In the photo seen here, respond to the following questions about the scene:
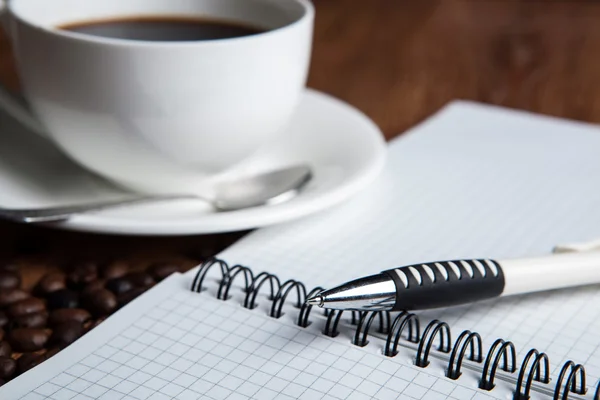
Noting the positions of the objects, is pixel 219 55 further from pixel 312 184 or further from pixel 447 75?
pixel 447 75

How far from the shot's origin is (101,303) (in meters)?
0.77

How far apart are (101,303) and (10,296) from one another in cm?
8

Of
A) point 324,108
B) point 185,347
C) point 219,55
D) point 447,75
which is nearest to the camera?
point 185,347

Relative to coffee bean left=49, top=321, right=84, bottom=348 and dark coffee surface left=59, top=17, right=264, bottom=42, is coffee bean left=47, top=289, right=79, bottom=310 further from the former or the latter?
dark coffee surface left=59, top=17, right=264, bottom=42

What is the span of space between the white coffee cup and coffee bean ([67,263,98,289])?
5.0 inches

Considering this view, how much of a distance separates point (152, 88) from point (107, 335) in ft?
0.86

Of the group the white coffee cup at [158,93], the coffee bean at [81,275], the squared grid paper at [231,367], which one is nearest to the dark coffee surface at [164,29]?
the white coffee cup at [158,93]

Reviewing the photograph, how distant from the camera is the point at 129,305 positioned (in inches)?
29.4

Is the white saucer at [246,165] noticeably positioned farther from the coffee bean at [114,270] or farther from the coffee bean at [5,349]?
the coffee bean at [5,349]

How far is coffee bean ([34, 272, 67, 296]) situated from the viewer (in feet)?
2.65

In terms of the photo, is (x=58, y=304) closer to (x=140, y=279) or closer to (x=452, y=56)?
(x=140, y=279)

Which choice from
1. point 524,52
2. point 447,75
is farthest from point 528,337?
point 524,52

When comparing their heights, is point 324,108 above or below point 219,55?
below

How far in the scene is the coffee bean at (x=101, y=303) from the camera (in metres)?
0.77
